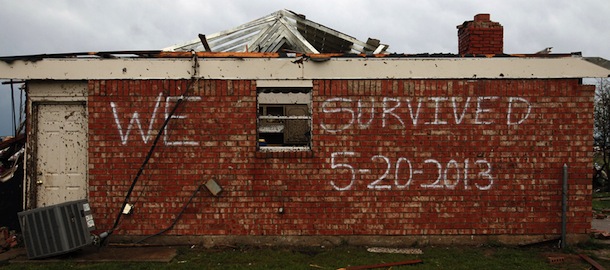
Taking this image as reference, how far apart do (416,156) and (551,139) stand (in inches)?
83.9

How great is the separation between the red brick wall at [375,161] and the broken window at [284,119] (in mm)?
218

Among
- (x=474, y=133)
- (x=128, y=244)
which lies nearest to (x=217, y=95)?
(x=128, y=244)

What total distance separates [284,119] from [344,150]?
112cm

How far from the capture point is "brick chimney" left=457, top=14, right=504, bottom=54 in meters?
7.36

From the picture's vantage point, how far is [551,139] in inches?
273

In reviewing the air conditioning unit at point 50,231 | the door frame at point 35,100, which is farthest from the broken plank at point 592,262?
the door frame at point 35,100

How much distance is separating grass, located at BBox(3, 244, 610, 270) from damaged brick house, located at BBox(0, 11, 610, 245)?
0.86 ft

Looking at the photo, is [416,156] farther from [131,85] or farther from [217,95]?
[131,85]

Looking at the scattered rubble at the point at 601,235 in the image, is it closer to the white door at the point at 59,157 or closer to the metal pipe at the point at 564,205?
the metal pipe at the point at 564,205

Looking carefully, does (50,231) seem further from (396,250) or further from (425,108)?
(425,108)

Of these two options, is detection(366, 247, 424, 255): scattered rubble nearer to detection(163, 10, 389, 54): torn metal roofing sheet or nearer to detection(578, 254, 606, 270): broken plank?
detection(578, 254, 606, 270): broken plank

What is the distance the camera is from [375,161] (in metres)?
6.94

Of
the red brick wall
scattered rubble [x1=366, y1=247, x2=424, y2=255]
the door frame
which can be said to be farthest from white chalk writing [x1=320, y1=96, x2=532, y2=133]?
the door frame

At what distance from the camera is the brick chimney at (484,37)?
290 inches
